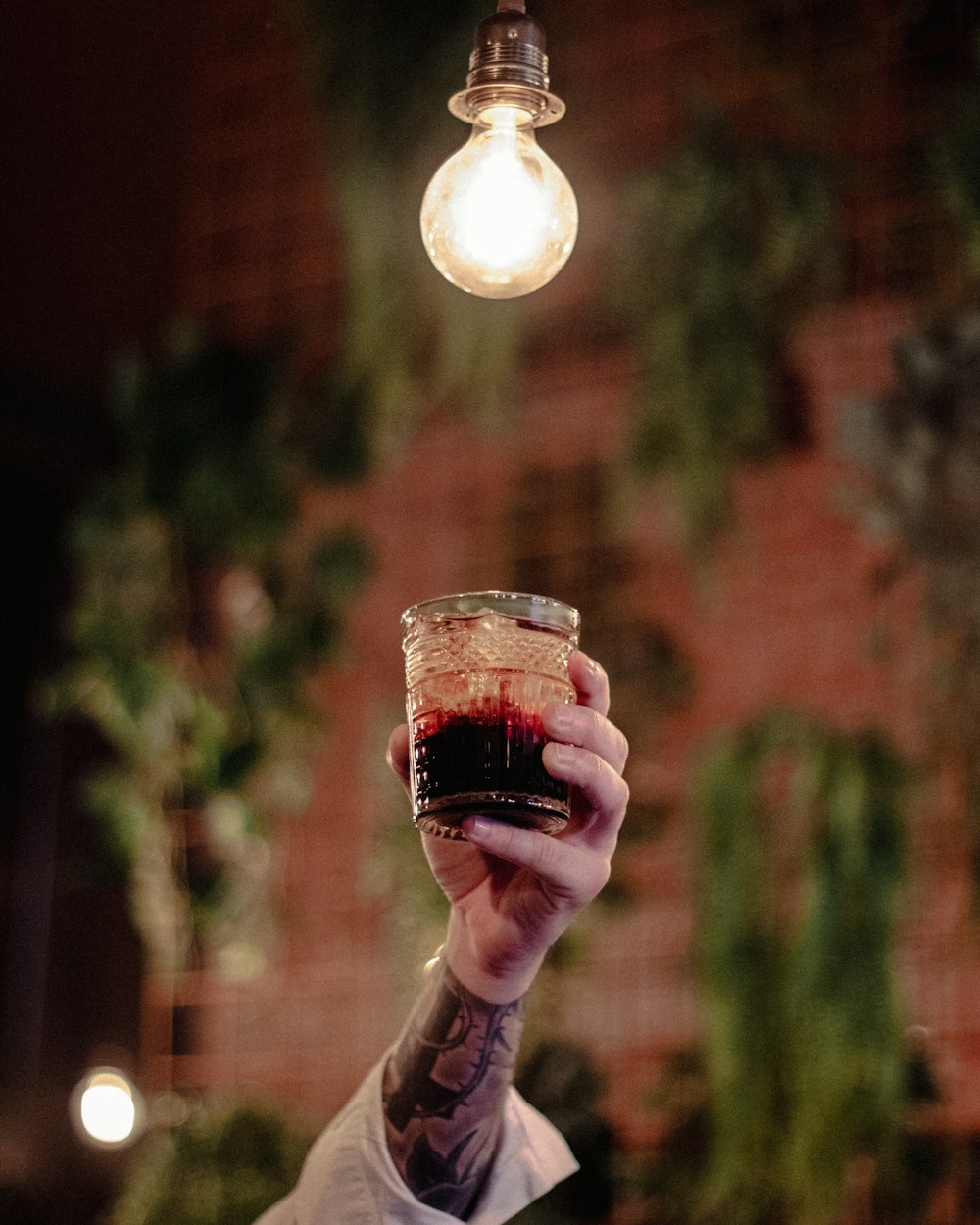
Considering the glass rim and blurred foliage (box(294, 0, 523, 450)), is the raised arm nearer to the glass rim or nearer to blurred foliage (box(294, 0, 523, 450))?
the glass rim

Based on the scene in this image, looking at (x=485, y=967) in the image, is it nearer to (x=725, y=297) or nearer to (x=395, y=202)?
(x=725, y=297)

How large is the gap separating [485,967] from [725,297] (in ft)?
5.61

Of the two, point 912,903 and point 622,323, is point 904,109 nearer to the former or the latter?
point 622,323

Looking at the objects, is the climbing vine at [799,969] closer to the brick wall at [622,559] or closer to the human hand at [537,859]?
the brick wall at [622,559]

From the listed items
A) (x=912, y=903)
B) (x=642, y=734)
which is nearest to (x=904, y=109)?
(x=642, y=734)

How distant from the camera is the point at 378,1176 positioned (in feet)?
4.72

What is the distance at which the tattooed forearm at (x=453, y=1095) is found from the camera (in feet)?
4.70

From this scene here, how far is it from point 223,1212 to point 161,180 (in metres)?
2.20

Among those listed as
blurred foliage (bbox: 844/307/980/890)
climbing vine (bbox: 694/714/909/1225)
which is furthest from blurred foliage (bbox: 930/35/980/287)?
climbing vine (bbox: 694/714/909/1225)

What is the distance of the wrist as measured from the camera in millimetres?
1393

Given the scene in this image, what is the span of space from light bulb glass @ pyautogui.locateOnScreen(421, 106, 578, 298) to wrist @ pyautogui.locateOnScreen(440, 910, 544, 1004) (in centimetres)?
57

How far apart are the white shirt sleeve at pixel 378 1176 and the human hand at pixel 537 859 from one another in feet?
0.54

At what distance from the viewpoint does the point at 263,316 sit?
3.49 meters

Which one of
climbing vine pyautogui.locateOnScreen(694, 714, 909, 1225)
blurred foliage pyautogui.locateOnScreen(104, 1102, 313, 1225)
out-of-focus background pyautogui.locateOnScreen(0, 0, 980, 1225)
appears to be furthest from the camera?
blurred foliage pyautogui.locateOnScreen(104, 1102, 313, 1225)
